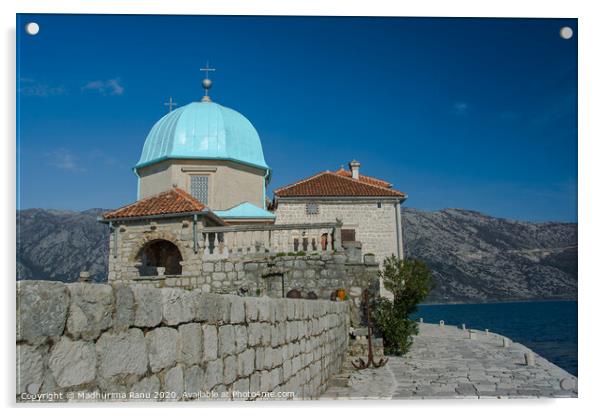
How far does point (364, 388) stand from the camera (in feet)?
23.5

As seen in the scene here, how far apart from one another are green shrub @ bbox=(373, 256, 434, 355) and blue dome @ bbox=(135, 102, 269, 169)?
6.55 meters

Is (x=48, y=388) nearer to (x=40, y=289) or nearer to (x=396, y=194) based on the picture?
(x=40, y=289)

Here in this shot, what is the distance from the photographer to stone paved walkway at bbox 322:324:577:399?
599 centimetres

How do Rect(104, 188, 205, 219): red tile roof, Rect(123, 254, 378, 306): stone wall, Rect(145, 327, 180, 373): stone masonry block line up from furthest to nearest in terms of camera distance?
Rect(104, 188, 205, 219): red tile roof, Rect(123, 254, 378, 306): stone wall, Rect(145, 327, 180, 373): stone masonry block

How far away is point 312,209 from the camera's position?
22.6 m

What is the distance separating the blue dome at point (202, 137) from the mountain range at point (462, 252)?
14.9 ft

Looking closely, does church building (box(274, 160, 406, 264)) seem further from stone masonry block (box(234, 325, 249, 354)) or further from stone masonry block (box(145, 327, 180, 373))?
stone masonry block (box(145, 327, 180, 373))

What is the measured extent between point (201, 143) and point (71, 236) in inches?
298

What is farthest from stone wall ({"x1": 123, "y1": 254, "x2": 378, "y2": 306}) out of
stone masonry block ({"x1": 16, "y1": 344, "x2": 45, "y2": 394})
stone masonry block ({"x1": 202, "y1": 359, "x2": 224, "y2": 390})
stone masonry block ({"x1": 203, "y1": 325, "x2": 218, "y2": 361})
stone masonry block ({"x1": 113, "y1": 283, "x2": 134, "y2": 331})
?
stone masonry block ({"x1": 16, "y1": 344, "x2": 45, "y2": 394})

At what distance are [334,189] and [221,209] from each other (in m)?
7.35

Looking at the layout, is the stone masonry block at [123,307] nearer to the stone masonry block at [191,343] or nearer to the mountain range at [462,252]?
the stone masonry block at [191,343]

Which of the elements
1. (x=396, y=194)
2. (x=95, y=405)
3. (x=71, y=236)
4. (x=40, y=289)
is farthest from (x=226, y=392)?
(x=396, y=194)

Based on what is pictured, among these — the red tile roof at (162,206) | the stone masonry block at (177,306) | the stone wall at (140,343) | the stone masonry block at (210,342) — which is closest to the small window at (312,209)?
the red tile roof at (162,206)

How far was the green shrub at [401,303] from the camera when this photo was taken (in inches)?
447
